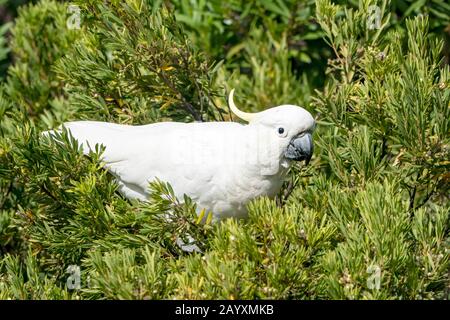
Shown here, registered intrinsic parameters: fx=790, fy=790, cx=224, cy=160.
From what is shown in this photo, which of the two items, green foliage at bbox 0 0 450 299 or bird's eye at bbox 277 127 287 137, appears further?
bird's eye at bbox 277 127 287 137

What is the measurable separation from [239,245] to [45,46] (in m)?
1.47

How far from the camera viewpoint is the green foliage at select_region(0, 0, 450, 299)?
5.14 feet

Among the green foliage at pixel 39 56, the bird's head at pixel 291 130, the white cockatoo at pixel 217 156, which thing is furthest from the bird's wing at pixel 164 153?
the green foliage at pixel 39 56

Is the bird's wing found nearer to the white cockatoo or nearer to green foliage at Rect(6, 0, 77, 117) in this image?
the white cockatoo

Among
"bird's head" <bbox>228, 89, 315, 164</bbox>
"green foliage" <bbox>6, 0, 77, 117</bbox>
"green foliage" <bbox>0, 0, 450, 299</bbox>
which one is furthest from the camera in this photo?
"green foliage" <bbox>6, 0, 77, 117</bbox>

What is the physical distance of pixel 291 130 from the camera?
1770 millimetres

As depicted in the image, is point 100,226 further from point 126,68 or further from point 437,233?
point 437,233

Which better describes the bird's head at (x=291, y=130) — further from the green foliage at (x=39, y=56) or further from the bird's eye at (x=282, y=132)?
the green foliage at (x=39, y=56)

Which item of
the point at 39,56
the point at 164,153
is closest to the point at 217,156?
the point at 164,153

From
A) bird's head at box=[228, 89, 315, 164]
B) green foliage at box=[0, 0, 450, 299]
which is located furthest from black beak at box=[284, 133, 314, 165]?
green foliage at box=[0, 0, 450, 299]

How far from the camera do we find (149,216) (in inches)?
66.7

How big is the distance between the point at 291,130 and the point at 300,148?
0.05 m

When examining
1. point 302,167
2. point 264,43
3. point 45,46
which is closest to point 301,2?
point 264,43

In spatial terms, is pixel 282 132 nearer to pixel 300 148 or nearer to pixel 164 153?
pixel 300 148
